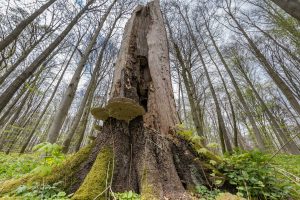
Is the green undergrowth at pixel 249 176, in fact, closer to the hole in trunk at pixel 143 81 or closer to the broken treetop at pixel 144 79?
the broken treetop at pixel 144 79

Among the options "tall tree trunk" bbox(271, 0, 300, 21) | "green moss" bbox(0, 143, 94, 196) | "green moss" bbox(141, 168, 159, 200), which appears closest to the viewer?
"green moss" bbox(141, 168, 159, 200)

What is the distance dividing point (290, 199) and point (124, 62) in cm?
299

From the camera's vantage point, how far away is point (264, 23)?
11.9 m

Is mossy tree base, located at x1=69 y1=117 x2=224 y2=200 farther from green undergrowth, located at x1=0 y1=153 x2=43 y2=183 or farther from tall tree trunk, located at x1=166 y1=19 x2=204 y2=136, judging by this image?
tall tree trunk, located at x1=166 y1=19 x2=204 y2=136

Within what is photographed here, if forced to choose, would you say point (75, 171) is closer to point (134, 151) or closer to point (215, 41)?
point (134, 151)

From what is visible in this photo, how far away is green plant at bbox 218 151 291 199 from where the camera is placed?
1.94 meters

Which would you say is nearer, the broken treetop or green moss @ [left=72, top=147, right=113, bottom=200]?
green moss @ [left=72, top=147, right=113, bottom=200]

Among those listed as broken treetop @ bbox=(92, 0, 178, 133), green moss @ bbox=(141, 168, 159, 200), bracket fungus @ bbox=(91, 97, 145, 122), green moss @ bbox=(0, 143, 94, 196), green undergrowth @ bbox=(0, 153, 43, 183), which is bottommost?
green moss @ bbox=(141, 168, 159, 200)

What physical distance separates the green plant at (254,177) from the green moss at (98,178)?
4.68ft

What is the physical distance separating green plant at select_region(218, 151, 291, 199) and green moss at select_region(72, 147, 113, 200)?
1.43 m

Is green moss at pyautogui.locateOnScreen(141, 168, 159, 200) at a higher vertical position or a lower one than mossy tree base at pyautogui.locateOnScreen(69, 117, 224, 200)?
lower

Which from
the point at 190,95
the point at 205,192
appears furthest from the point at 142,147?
the point at 190,95

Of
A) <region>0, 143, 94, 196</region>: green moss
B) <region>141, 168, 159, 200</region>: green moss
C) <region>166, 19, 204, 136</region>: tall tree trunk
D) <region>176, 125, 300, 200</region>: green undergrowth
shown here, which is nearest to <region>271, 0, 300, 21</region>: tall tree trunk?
<region>176, 125, 300, 200</region>: green undergrowth

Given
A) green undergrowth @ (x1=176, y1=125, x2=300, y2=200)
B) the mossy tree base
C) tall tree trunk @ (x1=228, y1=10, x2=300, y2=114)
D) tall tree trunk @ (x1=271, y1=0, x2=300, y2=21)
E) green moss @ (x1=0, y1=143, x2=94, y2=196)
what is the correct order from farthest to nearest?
tall tree trunk @ (x1=228, y1=10, x2=300, y2=114) < tall tree trunk @ (x1=271, y1=0, x2=300, y2=21) < green moss @ (x1=0, y1=143, x2=94, y2=196) < green undergrowth @ (x1=176, y1=125, x2=300, y2=200) < the mossy tree base
